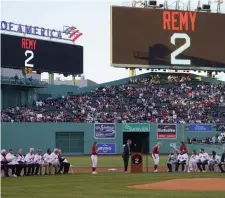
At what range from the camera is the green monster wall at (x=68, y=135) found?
50188 mm

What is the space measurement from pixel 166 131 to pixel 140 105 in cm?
581

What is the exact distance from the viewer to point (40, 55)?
186 feet

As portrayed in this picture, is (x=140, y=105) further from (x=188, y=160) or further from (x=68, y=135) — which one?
(x=188, y=160)

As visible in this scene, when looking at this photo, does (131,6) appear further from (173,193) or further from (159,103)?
(173,193)

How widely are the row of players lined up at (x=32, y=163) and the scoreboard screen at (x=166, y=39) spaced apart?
3129 cm

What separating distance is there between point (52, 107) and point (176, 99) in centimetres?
1334

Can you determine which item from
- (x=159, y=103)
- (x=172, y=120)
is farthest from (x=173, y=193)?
(x=159, y=103)

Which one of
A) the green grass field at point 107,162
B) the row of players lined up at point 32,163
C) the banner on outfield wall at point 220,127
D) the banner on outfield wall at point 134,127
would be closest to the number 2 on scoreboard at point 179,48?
the banner on outfield wall at point 220,127

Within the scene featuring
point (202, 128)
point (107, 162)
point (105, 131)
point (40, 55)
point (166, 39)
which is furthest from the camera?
point (166, 39)

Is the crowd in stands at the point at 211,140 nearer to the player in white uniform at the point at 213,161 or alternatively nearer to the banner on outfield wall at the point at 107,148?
the banner on outfield wall at the point at 107,148

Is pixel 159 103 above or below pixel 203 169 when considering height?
above

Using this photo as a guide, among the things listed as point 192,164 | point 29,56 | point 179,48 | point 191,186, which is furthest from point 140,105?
point 191,186

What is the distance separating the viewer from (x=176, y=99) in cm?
6100

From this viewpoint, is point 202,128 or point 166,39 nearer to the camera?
point 202,128
